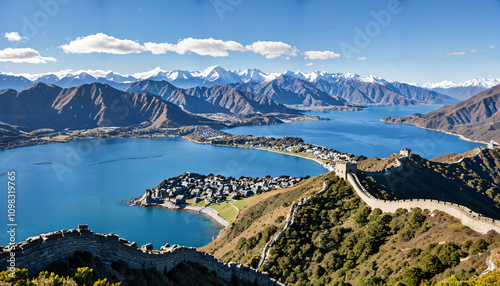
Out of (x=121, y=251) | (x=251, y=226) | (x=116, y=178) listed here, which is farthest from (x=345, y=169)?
(x=116, y=178)

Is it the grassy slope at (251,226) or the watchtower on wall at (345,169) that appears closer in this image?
the grassy slope at (251,226)

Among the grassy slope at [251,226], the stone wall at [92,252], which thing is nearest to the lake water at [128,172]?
the grassy slope at [251,226]

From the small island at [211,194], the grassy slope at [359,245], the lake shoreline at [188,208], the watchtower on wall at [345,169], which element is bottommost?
the lake shoreline at [188,208]

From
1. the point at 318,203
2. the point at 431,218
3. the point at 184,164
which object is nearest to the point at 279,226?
the point at 318,203

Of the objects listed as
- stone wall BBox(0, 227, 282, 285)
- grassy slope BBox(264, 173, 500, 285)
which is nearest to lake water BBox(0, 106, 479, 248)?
grassy slope BBox(264, 173, 500, 285)

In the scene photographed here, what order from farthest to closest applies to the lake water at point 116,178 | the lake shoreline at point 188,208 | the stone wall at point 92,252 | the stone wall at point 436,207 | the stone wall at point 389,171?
the lake shoreline at point 188,208 → the lake water at point 116,178 → the stone wall at point 389,171 → the stone wall at point 436,207 → the stone wall at point 92,252

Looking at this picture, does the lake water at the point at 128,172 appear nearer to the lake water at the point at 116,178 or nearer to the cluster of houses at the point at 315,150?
the lake water at the point at 116,178
